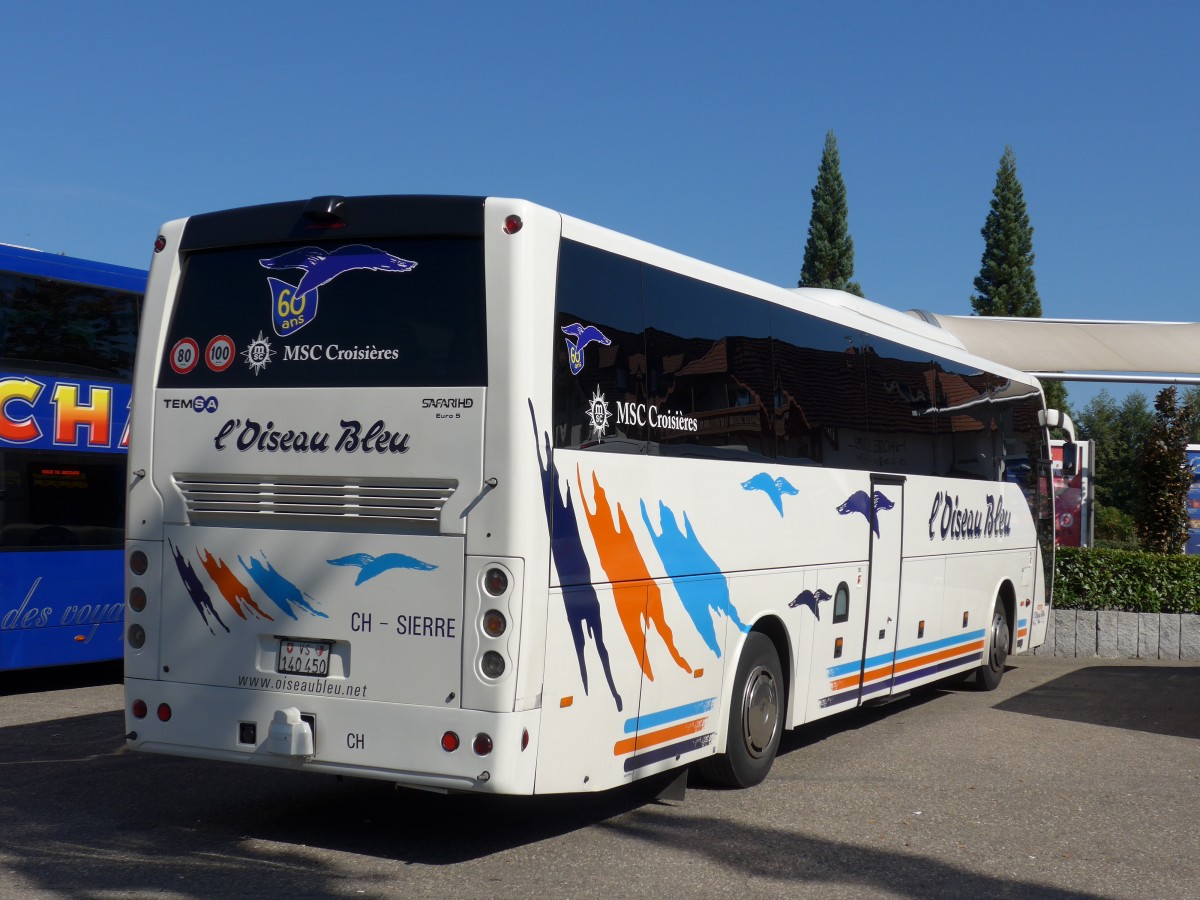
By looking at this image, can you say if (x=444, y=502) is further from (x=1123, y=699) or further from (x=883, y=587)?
(x=1123, y=699)

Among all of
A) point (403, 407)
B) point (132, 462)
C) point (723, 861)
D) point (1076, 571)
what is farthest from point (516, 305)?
point (1076, 571)

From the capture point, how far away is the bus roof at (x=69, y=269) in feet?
37.9

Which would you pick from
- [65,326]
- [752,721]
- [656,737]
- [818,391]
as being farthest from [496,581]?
[65,326]

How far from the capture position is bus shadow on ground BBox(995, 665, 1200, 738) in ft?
38.5

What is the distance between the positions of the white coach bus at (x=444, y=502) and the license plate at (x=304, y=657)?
1 centimetres

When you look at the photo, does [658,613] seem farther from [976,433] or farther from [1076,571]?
[1076,571]

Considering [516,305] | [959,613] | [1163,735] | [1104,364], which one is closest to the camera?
[516,305]

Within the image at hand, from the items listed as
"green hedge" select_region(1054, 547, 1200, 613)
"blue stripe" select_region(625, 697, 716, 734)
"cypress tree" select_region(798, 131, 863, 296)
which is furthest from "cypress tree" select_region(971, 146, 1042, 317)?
"blue stripe" select_region(625, 697, 716, 734)

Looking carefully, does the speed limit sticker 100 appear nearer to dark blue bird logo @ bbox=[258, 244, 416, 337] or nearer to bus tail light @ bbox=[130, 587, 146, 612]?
dark blue bird logo @ bbox=[258, 244, 416, 337]

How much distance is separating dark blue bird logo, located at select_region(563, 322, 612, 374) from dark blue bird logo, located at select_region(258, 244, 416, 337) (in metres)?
0.99

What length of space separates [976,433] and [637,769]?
6757mm

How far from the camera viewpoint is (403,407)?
255 inches

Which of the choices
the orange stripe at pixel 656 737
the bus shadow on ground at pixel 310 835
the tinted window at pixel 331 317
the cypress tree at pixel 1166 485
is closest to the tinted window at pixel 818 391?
the orange stripe at pixel 656 737

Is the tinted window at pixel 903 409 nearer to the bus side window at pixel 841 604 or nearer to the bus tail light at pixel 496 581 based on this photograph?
the bus side window at pixel 841 604
